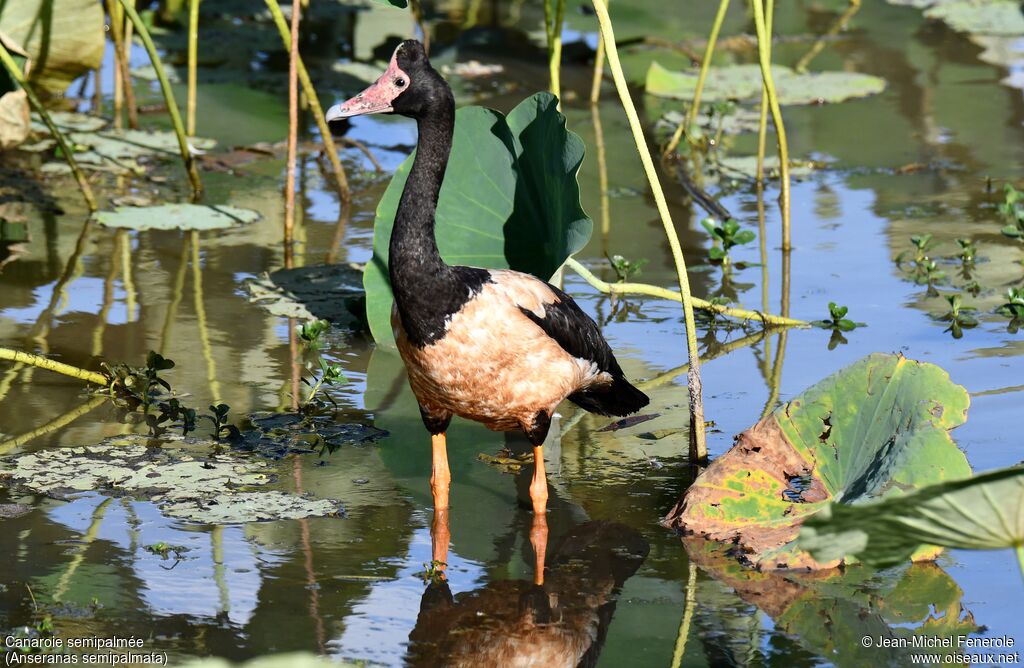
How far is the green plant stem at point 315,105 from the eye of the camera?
6.87m

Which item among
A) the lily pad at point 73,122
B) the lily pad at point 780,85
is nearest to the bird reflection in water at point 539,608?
the lily pad at point 73,122

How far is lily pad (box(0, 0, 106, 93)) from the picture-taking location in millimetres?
8234

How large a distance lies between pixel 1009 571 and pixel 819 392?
30.9 inches

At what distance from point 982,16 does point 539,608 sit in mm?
10811

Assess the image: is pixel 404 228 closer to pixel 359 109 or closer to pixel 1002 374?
pixel 359 109

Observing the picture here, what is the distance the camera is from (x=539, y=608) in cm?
373

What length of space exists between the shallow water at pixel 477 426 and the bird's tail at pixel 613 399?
15cm

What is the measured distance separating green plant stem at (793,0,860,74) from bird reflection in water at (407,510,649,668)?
7540 millimetres

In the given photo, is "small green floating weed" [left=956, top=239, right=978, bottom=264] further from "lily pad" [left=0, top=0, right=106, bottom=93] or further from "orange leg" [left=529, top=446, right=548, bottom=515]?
"lily pad" [left=0, top=0, right=106, bottom=93]

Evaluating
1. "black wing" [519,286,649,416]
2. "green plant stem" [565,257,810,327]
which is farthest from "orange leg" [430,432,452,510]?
"green plant stem" [565,257,810,327]

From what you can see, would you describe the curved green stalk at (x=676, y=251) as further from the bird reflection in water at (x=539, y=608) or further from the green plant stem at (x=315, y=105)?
the green plant stem at (x=315, y=105)

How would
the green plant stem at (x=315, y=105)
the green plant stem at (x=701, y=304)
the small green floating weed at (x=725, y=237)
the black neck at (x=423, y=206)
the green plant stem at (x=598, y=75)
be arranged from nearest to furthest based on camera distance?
1. the black neck at (x=423, y=206)
2. the green plant stem at (x=701, y=304)
3. the small green floating weed at (x=725, y=237)
4. the green plant stem at (x=315, y=105)
5. the green plant stem at (x=598, y=75)

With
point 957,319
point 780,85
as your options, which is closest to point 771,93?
point 957,319

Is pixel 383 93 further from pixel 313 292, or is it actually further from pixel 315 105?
pixel 315 105
